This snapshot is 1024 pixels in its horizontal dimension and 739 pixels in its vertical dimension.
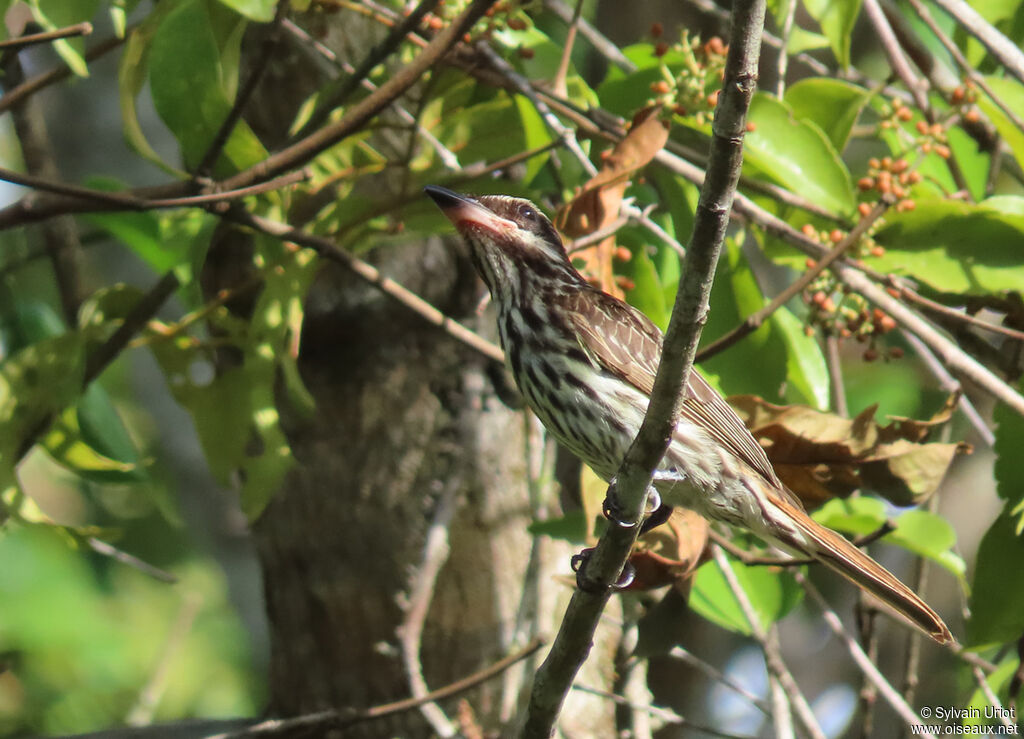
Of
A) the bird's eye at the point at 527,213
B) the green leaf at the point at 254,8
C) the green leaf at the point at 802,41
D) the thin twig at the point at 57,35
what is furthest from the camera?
the green leaf at the point at 802,41

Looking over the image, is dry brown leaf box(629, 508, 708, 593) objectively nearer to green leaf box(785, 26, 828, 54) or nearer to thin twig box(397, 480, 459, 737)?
thin twig box(397, 480, 459, 737)

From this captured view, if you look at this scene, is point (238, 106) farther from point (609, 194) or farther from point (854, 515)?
point (854, 515)

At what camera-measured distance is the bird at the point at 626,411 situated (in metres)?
2.85

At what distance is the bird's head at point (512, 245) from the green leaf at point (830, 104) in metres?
0.75

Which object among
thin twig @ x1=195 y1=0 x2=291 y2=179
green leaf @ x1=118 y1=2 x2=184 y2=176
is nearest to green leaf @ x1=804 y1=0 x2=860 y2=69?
thin twig @ x1=195 y1=0 x2=291 y2=179

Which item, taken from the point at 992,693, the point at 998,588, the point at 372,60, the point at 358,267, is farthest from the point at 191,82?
the point at 992,693

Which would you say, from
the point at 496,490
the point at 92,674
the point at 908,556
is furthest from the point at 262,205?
the point at 908,556

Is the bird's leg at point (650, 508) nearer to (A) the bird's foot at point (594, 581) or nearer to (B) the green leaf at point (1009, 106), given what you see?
(A) the bird's foot at point (594, 581)

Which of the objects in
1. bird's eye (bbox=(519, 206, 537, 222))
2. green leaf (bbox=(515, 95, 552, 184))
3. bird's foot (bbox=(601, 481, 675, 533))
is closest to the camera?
bird's foot (bbox=(601, 481, 675, 533))

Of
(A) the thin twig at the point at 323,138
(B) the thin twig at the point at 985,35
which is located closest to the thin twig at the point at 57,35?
(A) the thin twig at the point at 323,138

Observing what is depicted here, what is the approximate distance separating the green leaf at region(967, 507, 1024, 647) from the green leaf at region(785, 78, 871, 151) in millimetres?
1098

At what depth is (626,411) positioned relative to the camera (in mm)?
Answer: 2889

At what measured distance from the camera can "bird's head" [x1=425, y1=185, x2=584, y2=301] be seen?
10.3 feet

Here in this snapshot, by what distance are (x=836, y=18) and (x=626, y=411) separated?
120 centimetres
